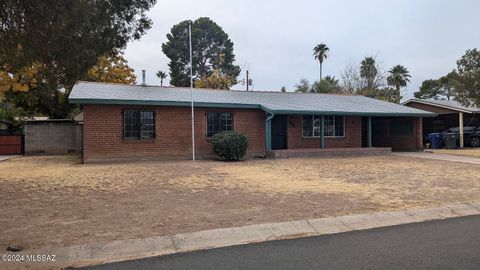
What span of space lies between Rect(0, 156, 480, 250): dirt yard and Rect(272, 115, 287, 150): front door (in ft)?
23.8

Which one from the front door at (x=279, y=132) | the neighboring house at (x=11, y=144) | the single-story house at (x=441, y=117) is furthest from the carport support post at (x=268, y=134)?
the neighboring house at (x=11, y=144)

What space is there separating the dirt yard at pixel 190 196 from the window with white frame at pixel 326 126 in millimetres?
7539

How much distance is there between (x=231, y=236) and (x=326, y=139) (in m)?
17.9

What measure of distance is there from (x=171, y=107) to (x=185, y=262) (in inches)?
597

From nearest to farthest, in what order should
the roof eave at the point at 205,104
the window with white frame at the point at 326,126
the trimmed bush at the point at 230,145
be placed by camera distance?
the roof eave at the point at 205,104, the trimmed bush at the point at 230,145, the window with white frame at the point at 326,126

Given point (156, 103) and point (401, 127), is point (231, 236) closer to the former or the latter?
point (156, 103)

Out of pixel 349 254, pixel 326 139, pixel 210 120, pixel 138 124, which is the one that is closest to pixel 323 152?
pixel 326 139

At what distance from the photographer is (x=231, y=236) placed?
6.60 m

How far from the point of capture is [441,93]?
68.8m

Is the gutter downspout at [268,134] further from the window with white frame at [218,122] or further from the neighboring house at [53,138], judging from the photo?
the neighboring house at [53,138]

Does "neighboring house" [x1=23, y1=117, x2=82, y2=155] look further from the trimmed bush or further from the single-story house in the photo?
the single-story house

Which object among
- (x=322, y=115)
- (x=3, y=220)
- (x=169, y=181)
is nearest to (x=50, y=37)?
(x=3, y=220)

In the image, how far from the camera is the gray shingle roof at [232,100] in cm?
1902

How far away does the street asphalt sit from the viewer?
522cm
